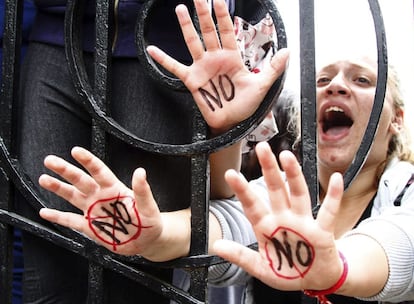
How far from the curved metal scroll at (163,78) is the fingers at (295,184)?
131mm

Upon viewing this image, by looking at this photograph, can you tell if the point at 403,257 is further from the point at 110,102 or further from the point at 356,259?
the point at 110,102

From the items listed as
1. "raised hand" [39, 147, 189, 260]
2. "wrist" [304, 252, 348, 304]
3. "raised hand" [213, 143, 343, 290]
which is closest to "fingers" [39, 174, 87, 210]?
"raised hand" [39, 147, 189, 260]

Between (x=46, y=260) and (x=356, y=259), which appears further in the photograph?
(x=46, y=260)

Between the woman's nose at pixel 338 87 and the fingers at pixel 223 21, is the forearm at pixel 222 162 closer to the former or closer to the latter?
the fingers at pixel 223 21

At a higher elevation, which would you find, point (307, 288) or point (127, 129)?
point (127, 129)

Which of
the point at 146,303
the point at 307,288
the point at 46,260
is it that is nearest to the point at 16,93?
the point at 46,260

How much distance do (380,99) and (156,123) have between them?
0.34 m

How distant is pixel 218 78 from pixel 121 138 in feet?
0.53

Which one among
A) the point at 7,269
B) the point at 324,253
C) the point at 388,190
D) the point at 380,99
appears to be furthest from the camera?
the point at 388,190

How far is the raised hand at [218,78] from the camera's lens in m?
0.80

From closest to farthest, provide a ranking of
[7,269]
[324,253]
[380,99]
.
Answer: [324,253]
[380,99]
[7,269]

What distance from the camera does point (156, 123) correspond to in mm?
914

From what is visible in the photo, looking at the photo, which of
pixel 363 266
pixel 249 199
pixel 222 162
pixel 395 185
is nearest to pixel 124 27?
pixel 222 162

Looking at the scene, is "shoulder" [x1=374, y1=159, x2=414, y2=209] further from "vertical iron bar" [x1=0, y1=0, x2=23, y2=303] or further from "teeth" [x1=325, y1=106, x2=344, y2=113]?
"vertical iron bar" [x1=0, y1=0, x2=23, y2=303]
